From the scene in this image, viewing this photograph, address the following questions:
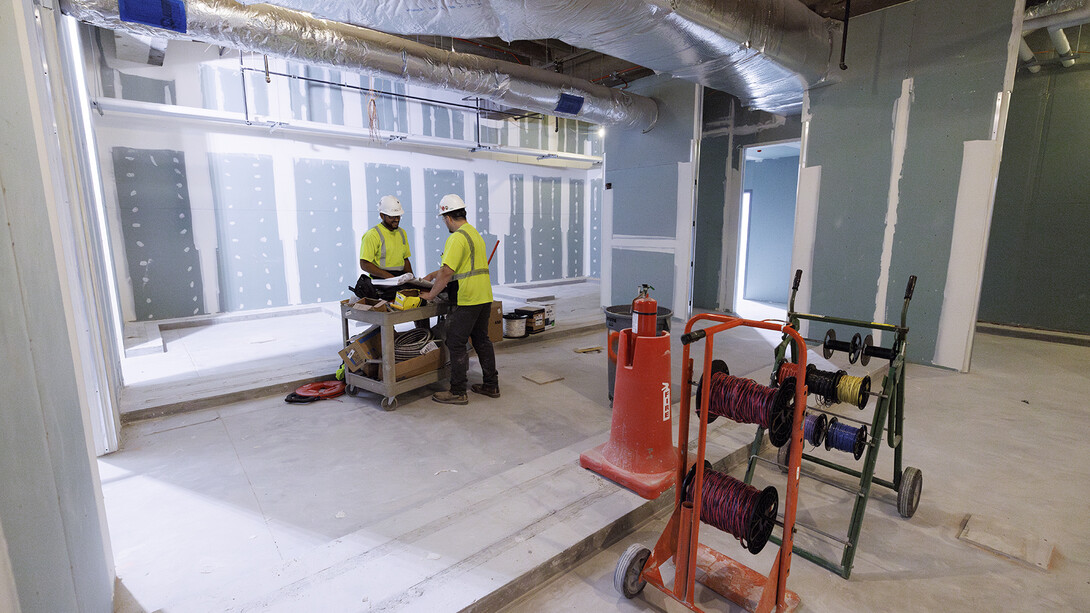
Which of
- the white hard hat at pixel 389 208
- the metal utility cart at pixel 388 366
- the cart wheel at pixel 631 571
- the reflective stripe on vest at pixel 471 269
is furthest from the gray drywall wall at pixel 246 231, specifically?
the cart wheel at pixel 631 571

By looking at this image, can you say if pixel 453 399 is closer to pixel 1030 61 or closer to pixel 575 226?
pixel 575 226

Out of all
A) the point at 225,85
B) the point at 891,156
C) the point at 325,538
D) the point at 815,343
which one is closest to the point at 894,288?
the point at 815,343

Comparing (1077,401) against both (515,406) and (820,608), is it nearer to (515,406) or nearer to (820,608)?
(820,608)

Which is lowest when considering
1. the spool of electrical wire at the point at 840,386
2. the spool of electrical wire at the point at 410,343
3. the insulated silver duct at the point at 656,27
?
the spool of electrical wire at the point at 410,343

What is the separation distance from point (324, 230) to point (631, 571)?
255 inches

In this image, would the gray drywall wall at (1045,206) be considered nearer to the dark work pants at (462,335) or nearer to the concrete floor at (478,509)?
the concrete floor at (478,509)

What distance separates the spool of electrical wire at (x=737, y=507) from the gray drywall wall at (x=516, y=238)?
7.80 meters

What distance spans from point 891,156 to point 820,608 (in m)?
4.26

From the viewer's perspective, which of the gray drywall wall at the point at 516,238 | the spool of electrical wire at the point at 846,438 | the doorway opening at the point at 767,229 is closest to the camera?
the spool of electrical wire at the point at 846,438

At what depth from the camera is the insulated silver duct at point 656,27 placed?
3057 millimetres

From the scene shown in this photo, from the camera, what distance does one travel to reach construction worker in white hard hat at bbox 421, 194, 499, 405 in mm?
3514

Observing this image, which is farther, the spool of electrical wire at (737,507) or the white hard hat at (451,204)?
the white hard hat at (451,204)

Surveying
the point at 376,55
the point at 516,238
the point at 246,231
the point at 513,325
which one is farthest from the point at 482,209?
the point at 376,55

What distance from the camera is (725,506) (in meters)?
1.64
